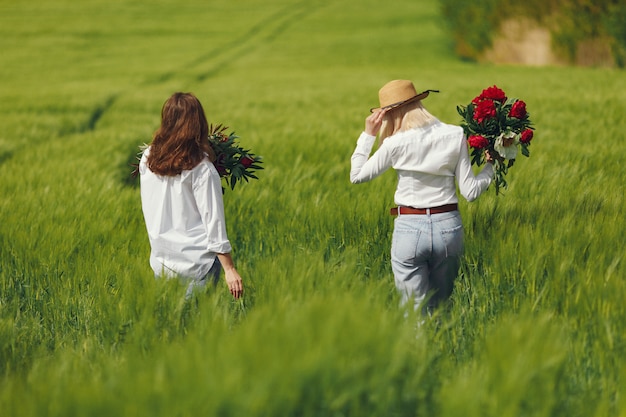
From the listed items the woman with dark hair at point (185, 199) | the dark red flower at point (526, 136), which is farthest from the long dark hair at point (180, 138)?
the dark red flower at point (526, 136)

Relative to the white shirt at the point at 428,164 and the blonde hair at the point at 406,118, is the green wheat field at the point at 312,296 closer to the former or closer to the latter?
the white shirt at the point at 428,164

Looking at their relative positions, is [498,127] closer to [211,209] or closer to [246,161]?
[246,161]

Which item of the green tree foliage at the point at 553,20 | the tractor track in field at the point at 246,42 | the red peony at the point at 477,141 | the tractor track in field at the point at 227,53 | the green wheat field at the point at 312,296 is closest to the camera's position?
the green wheat field at the point at 312,296

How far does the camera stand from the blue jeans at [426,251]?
129 inches

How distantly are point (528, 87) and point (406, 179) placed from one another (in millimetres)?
12837

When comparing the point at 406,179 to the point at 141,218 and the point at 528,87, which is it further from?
the point at 528,87

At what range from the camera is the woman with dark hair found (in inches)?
123

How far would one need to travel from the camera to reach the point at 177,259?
3.23 meters

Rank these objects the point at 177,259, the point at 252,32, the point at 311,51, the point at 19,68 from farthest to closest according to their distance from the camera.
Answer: the point at 252,32 < the point at 311,51 < the point at 19,68 < the point at 177,259

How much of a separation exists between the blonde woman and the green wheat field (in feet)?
0.67

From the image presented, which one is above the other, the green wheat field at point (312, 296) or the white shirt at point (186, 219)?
the white shirt at point (186, 219)

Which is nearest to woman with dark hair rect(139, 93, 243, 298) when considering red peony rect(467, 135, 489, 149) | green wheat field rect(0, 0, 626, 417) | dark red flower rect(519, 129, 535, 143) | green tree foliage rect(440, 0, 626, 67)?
green wheat field rect(0, 0, 626, 417)

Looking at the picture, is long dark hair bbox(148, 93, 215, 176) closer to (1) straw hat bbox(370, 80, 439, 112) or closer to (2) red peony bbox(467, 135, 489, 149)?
(1) straw hat bbox(370, 80, 439, 112)

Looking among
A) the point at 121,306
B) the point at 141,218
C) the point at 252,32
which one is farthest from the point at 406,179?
the point at 252,32
